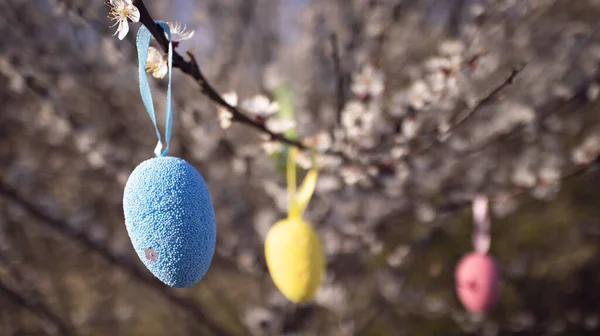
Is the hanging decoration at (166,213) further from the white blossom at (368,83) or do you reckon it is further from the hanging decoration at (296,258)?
the white blossom at (368,83)

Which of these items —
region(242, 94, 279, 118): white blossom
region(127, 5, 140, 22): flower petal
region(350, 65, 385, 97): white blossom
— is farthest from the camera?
region(350, 65, 385, 97): white blossom

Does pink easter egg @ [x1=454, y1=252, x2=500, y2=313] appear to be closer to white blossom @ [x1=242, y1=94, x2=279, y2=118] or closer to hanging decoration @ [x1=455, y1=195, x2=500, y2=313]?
hanging decoration @ [x1=455, y1=195, x2=500, y2=313]

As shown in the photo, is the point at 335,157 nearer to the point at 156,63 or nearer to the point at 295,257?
the point at 295,257

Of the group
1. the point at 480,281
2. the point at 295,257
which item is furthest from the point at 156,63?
the point at 480,281

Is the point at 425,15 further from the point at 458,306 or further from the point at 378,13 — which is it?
the point at 458,306

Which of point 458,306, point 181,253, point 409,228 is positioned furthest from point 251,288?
point 181,253

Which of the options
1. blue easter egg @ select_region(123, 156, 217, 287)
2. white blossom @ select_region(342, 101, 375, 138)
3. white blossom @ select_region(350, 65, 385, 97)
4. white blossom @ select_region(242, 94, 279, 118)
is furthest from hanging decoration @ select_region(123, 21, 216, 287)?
white blossom @ select_region(350, 65, 385, 97)
